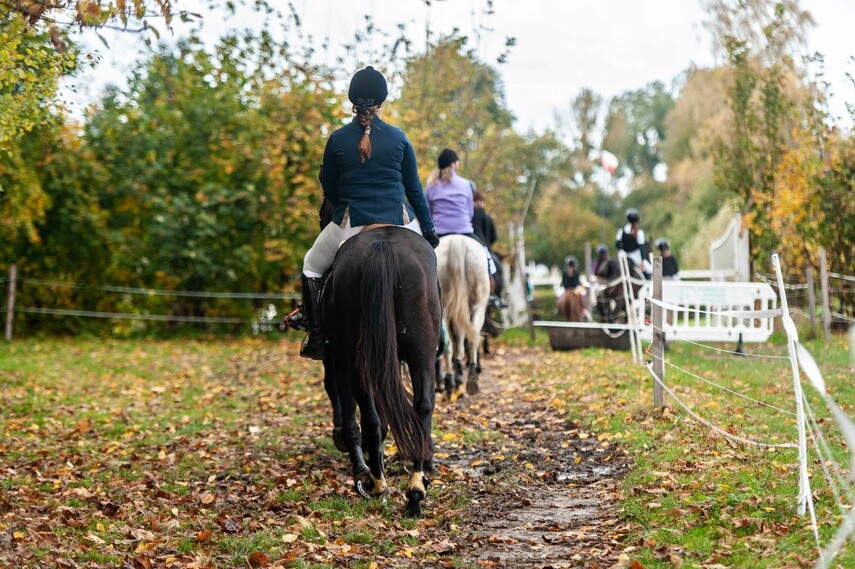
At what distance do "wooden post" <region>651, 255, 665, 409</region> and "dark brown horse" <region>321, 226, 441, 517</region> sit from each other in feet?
10.3

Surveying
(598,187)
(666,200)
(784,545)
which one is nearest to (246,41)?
(784,545)

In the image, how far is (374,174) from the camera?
23.7 feet

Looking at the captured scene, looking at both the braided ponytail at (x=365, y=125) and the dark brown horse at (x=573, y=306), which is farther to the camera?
the dark brown horse at (x=573, y=306)

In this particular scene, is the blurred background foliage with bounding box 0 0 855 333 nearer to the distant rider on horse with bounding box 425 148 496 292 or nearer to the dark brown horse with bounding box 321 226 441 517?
the distant rider on horse with bounding box 425 148 496 292

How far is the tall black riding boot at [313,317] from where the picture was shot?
7.75m

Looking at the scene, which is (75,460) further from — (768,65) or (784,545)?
(768,65)

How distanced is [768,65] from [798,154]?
4.70 metres

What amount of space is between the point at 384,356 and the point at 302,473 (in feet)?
7.13

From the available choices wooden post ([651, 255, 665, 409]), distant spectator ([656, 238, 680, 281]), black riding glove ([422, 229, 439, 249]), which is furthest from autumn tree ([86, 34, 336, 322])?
black riding glove ([422, 229, 439, 249])

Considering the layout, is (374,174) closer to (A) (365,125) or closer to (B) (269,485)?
(A) (365,125)

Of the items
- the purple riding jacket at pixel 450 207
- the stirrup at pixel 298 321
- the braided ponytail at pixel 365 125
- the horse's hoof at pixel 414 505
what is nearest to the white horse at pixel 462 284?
the purple riding jacket at pixel 450 207

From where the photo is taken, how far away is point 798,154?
68.2 feet

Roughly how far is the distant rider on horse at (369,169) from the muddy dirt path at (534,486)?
83.3 inches

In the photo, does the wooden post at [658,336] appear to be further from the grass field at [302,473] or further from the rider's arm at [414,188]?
the rider's arm at [414,188]
